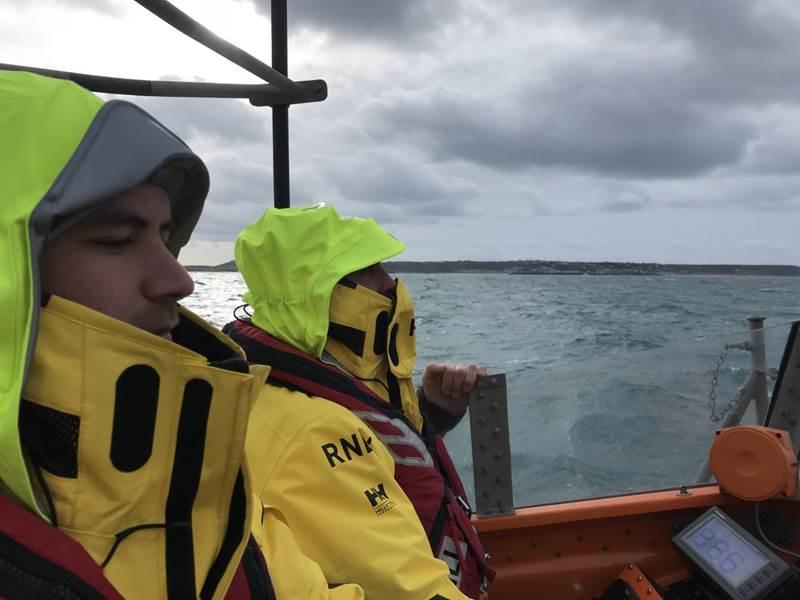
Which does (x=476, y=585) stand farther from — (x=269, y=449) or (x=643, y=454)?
(x=643, y=454)

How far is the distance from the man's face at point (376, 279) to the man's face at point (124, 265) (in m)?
0.99

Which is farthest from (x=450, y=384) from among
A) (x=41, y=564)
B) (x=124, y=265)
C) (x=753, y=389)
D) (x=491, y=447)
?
(x=41, y=564)

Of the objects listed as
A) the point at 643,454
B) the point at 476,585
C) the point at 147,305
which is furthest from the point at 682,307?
the point at 147,305

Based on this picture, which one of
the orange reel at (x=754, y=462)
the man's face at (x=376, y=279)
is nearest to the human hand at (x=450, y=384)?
the man's face at (x=376, y=279)

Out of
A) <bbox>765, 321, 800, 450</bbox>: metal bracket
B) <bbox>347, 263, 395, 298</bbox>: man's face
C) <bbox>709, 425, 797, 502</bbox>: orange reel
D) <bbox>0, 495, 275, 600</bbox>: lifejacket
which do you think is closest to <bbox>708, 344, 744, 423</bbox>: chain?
<bbox>765, 321, 800, 450</bbox>: metal bracket

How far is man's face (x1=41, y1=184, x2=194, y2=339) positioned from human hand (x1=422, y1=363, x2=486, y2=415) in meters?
1.59

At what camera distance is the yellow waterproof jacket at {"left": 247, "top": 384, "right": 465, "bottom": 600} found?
1381 millimetres

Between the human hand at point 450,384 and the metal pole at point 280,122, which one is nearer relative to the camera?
the metal pole at point 280,122

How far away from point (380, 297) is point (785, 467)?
61.5 inches

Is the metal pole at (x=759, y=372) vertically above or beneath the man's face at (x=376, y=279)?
beneath

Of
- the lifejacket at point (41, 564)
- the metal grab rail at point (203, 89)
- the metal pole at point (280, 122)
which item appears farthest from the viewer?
the metal pole at point (280, 122)

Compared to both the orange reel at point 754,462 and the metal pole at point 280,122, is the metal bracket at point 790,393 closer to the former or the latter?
the orange reel at point 754,462

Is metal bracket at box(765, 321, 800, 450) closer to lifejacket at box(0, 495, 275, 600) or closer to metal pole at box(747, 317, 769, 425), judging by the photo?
metal pole at box(747, 317, 769, 425)

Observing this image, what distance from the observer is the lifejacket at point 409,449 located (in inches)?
64.7
